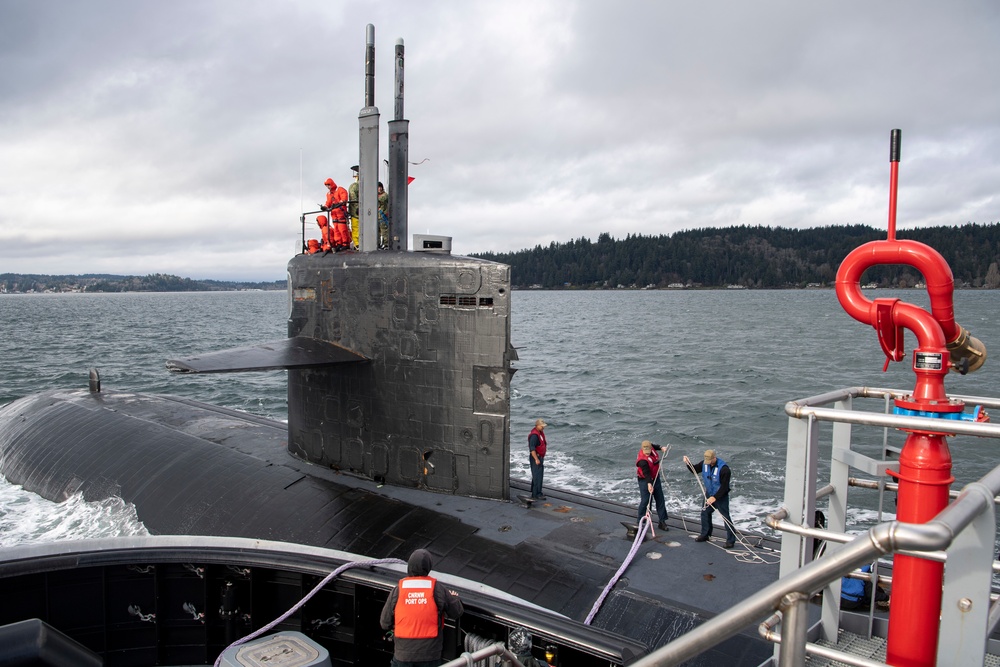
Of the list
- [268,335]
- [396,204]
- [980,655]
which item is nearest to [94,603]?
[980,655]

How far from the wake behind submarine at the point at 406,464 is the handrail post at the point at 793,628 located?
16.7 feet

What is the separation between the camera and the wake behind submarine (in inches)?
319

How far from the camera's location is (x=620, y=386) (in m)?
33.6

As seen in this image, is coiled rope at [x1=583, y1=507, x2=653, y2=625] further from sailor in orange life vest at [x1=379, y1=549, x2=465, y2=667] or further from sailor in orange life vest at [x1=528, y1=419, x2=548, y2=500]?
sailor in orange life vest at [x1=379, y1=549, x2=465, y2=667]

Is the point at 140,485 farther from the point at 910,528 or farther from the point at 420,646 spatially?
the point at 910,528

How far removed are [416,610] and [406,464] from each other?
5822 millimetres

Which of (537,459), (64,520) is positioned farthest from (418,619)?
(64,520)

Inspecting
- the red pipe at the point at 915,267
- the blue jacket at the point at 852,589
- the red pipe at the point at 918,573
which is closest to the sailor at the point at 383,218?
the blue jacket at the point at 852,589

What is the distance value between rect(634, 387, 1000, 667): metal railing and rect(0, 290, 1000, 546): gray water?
36.3ft

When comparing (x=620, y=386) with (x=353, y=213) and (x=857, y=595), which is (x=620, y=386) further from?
(x=857, y=595)

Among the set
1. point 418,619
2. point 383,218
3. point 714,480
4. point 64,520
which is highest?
point 383,218

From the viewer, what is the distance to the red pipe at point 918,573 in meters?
2.88

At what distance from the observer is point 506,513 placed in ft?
32.0

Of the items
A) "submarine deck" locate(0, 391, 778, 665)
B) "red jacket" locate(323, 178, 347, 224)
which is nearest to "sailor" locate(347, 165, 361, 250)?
"red jacket" locate(323, 178, 347, 224)
